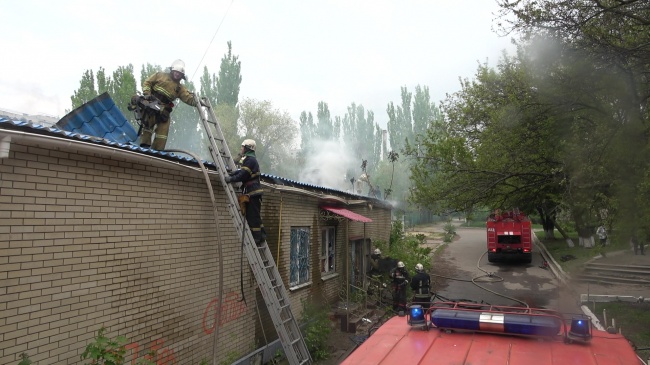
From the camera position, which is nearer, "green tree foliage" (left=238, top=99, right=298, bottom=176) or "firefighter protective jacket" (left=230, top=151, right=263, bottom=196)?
"firefighter protective jacket" (left=230, top=151, right=263, bottom=196)

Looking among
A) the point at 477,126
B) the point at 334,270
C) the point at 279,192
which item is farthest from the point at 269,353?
the point at 477,126

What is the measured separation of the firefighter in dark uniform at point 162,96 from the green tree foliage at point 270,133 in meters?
36.5

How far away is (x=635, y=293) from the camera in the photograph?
13.8 m

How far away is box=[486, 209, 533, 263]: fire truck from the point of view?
69.1 ft

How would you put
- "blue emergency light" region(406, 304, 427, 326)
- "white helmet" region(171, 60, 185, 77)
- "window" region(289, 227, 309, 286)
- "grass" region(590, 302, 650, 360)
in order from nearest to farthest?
"blue emergency light" region(406, 304, 427, 326)
"white helmet" region(171, 60, 185, 77)
"grass" region(590, 302, 650, 360)
"window" region(289, 227, 309, 286)

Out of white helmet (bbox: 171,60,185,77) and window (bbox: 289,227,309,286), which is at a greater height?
white helmet (bbox: 171,60,185,77)

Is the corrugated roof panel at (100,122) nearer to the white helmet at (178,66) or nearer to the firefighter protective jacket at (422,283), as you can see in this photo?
the white helmet at (178,66)

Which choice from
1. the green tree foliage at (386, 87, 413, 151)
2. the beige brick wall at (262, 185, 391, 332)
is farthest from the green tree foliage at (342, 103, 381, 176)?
the beige brick wall at (262, 185, 391, 332)

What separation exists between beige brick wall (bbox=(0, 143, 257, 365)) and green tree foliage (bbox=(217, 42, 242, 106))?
39.4 m

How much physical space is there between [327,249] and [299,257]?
1.97 meters

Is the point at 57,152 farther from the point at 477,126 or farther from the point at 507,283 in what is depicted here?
the point at 477,126

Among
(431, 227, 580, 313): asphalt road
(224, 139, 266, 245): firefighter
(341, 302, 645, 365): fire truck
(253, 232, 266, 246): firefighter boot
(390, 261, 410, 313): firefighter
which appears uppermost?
(224, 139, 266, 245): firefighter

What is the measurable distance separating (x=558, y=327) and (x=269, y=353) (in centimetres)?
552

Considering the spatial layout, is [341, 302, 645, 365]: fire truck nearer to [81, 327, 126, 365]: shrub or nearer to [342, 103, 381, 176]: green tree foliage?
[81, 327, 126, 365]: shrub
